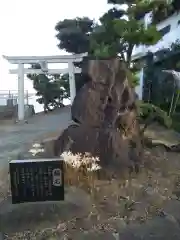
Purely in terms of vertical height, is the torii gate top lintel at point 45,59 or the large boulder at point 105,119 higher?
the torii gate top lintel at point 45,59

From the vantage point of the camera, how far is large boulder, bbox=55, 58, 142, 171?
4.73 metres

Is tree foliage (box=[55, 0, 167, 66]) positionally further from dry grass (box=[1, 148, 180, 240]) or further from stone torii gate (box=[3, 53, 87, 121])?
dry grass (box=[1, 148, 180, 240])

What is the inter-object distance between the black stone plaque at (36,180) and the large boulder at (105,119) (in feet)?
3.73

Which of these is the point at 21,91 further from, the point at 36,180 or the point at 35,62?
the point at 36,180

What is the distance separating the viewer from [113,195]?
4.03 meters

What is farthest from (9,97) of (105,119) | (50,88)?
(105,119)

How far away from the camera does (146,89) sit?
15.5m

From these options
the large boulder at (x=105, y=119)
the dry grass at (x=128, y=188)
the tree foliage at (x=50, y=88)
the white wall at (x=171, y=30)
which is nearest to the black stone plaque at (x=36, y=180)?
the dry grass at (x=128, y=188)

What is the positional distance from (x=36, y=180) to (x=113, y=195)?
1.09 meters

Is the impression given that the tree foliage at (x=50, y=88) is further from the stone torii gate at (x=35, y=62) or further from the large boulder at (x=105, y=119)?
the large boulder at (x=105, y=119)

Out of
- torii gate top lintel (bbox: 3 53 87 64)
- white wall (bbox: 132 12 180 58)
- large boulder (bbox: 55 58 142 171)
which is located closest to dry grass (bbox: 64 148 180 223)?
large boulder (bbox: 55 58 142 171)

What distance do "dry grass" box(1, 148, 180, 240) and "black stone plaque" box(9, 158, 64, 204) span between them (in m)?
0.36

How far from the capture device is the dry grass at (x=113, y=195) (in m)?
3.24

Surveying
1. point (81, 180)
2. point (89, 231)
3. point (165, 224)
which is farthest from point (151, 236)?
point (81, 180)
